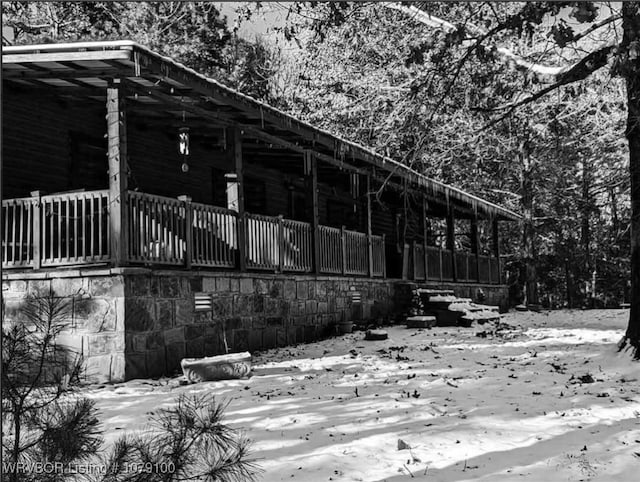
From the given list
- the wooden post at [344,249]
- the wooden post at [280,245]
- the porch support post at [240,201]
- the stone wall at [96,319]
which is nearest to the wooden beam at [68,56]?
the stone wall at [96,319]

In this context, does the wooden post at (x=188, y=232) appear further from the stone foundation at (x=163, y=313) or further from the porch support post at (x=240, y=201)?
the porch support post at (x=240, y=201)

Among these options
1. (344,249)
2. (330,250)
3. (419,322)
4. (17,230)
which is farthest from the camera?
(344,249)

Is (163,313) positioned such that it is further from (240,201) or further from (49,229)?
(240,201)

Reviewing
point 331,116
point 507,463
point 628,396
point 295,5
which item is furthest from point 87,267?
point 331,116

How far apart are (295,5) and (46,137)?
4.94 m

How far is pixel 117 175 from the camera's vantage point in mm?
8391

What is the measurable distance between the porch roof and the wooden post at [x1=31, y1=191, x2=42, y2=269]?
1872 millimetres

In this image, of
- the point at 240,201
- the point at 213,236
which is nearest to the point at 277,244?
the point at 240,201

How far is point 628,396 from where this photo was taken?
679 centimetres

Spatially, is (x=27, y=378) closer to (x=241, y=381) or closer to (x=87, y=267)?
(x=241, y=381)

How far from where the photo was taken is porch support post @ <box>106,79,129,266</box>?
825 centimetres

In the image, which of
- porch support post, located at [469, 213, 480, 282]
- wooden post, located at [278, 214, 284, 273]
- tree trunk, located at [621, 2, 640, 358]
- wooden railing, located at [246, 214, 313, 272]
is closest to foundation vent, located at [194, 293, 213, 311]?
wooden railing, located at [246, 214, 313, 272]

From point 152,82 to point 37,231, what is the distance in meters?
2.71

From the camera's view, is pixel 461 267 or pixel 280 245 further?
pixel 461 267
